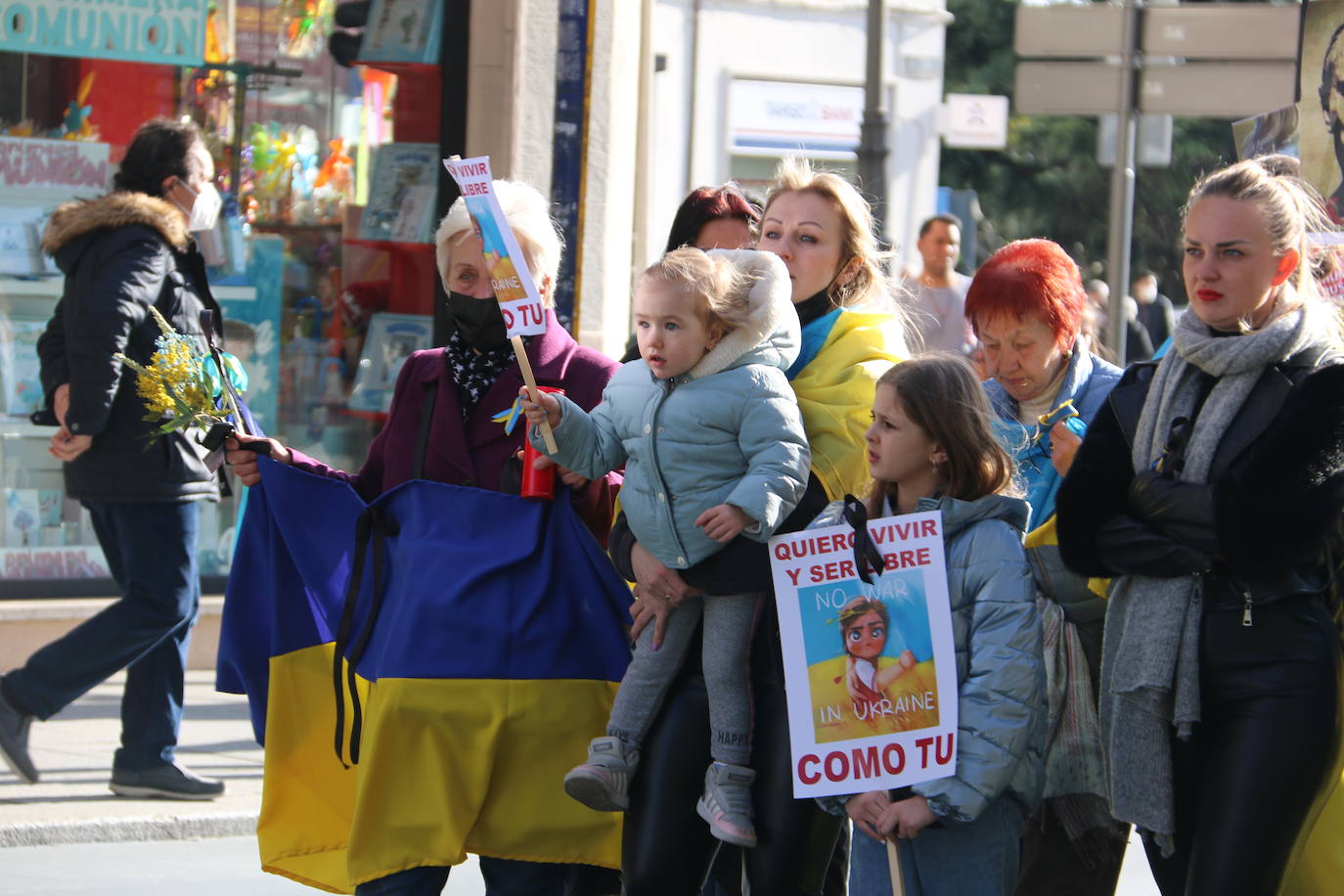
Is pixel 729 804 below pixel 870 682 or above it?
below

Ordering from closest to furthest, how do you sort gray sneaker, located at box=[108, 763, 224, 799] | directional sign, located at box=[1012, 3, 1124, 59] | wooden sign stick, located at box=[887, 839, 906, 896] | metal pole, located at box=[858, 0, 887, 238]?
1. wooden sign stick, located at box=[887, 839, 906, 896]
2. gray sneaker, located at box=[108, 763, 224, 799]
3. directional sign, located at box=[1012, 3, 1124, 59]
4. metal pole, located at box=[858, 0, 887, 238]

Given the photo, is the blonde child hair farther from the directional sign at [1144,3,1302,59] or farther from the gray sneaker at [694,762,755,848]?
the directional sign at [1144,3,1302,59]

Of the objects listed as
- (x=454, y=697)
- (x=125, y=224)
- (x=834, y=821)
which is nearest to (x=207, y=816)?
(x=125, y=224)

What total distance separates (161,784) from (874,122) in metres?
7.75

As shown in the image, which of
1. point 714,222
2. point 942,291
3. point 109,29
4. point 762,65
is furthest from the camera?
point 762,65

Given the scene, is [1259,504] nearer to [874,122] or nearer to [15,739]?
[15,739]

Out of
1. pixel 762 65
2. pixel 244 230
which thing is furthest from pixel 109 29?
pixel 762 65

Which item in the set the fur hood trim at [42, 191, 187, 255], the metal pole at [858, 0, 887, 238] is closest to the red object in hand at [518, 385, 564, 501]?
the fur hood trim at [42, 191, 187, 255]

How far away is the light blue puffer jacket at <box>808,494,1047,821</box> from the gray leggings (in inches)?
18.2

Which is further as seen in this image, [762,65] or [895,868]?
[762,65]

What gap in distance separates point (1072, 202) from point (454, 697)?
3084 cm

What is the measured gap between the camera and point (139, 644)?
6.28m

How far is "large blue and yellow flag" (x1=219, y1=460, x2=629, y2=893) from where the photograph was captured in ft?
13.3

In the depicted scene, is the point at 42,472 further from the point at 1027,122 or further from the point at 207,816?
the point at 1027,122
